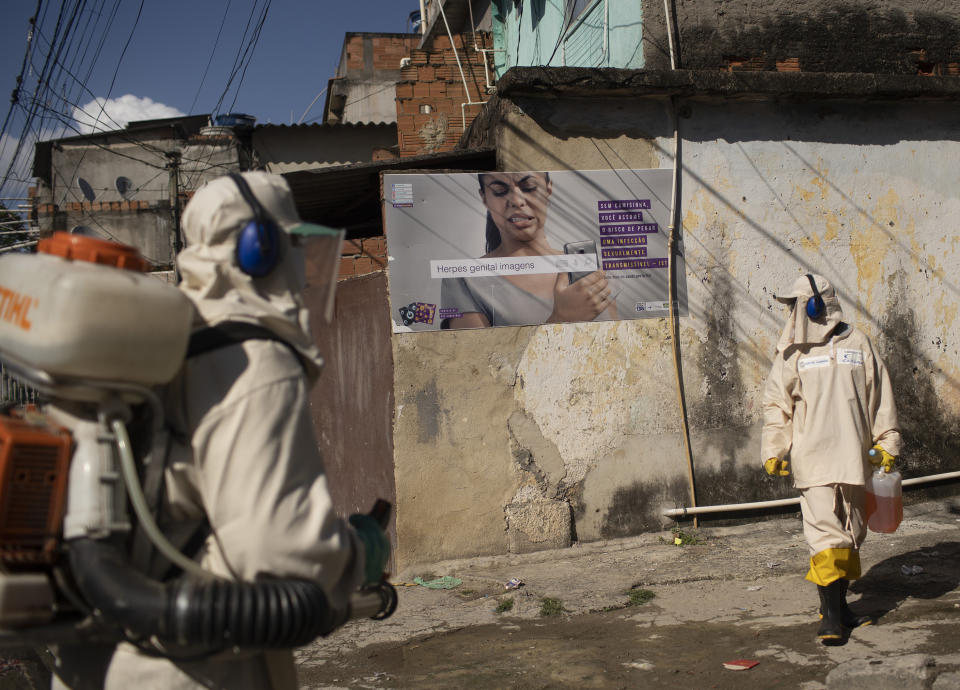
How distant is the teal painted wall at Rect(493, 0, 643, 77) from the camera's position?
7.09 metres

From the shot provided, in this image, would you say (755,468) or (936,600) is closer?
(936,600)

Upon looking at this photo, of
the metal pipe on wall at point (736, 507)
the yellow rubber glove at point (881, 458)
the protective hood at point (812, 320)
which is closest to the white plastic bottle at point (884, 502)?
the yellow rubber glove at point (881, 458)

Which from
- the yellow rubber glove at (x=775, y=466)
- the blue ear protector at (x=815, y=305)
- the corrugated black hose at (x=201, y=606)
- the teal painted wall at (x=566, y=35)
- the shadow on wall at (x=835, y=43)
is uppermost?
the teal painted wall at (x=566, y=35)

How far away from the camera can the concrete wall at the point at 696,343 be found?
Answer: 5840mm

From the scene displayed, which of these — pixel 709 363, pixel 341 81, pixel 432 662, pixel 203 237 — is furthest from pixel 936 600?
pixel 341 81

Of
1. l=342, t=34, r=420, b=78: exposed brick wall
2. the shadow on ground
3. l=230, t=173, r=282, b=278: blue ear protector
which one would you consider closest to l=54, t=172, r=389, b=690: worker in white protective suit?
l=230, t=173, r=282, b=278: blue ear protector

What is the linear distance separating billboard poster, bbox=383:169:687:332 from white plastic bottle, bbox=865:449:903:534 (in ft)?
7.21

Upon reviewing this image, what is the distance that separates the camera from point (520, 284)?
598cm

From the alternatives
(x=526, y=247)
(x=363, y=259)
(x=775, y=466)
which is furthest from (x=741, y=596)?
(x=363, y=259)

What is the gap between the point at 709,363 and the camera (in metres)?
6.27

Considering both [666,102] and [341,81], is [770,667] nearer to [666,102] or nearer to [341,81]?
[666,102]

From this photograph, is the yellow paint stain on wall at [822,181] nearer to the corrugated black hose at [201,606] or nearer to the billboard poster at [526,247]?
the billboard poster at [526,247]

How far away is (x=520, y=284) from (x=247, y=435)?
4649mm

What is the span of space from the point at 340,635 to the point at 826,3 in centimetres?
635
